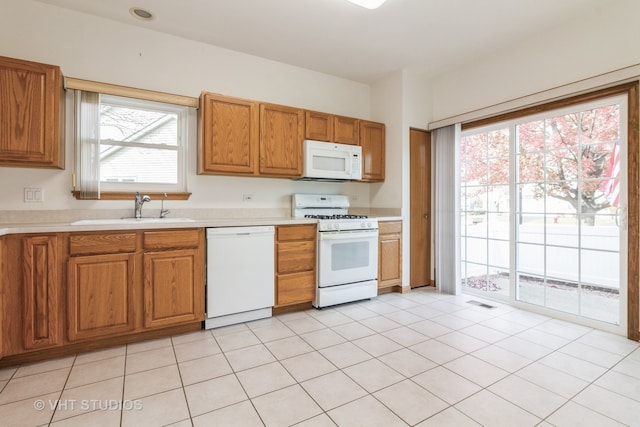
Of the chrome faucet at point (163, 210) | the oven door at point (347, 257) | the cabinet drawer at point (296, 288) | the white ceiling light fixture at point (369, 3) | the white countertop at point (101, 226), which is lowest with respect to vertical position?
the cabinet drawer at point (296, 288)

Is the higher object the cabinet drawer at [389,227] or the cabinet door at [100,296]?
the cabinet drawer at [389,227]

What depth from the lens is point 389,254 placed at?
147 inches

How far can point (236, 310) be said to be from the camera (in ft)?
9.11

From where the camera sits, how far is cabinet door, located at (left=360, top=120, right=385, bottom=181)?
12.8 ft

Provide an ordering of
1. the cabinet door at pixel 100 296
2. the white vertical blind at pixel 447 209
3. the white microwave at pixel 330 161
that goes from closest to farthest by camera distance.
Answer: the cabinet door at pixel 100 296
the white microwave at pixel 330 161
the white vertical blind at pixel 447 209

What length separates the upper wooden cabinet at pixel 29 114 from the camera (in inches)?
87.5

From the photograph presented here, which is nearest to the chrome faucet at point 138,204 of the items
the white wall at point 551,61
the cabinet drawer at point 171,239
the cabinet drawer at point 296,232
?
the cabinet drawer at point 171,239

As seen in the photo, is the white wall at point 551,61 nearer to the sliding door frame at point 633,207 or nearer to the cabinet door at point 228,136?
the sliding door frame at point 633,207

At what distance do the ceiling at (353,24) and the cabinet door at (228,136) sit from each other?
67cm

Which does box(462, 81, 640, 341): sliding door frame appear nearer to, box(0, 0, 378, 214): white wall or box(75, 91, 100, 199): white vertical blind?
box(0, 0, 378, 214): white wall

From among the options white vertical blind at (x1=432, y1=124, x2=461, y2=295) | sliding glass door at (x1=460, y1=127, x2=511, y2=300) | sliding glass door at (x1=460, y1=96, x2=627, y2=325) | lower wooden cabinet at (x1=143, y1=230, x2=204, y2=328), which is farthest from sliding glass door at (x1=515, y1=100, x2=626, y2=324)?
lower wooden cabinet at (x1=143, y1=230, x2=204, y2=328)

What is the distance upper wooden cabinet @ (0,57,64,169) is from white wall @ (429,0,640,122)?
3.93 meters

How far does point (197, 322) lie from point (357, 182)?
2554 mm

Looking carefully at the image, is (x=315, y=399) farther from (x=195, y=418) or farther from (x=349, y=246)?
(x=349, y=246)
